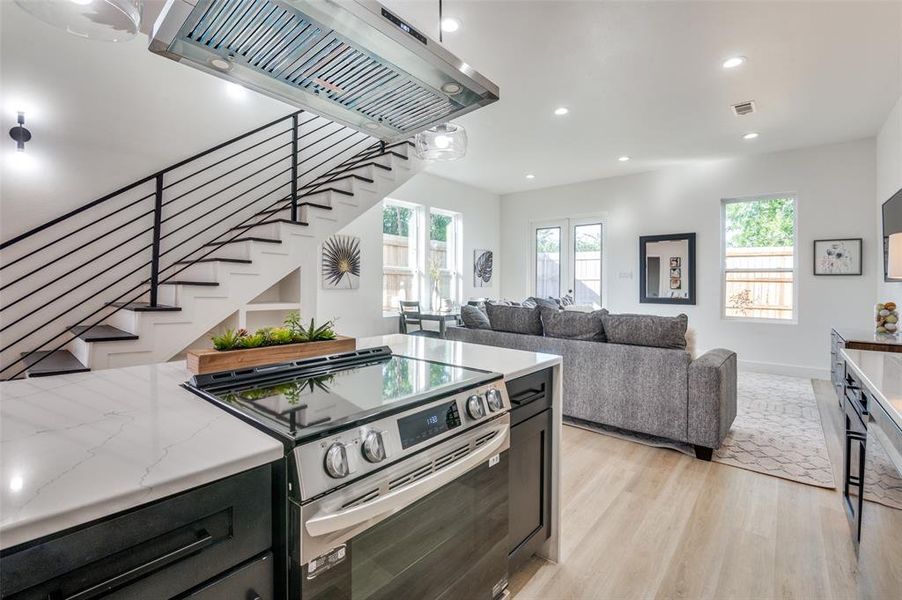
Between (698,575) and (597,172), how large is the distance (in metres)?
5.91

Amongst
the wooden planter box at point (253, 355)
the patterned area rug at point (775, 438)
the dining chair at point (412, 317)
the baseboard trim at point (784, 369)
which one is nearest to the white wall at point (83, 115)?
the wooden planter box at point (253, 355)

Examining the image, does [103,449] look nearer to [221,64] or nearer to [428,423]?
[428,423]

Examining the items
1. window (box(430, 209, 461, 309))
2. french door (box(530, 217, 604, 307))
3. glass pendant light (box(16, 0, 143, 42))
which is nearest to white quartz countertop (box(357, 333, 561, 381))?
glass pendant light (box(16, 0, 143, 42))

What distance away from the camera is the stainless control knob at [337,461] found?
0.86 meters

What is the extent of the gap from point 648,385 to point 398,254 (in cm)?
418

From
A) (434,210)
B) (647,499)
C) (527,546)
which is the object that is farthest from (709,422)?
(434,210)

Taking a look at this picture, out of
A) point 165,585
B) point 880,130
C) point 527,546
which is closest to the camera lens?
point 165,585

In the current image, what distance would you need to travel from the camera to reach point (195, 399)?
1.11 meters

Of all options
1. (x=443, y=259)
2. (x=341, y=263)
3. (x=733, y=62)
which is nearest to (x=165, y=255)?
(x=341, y=263)

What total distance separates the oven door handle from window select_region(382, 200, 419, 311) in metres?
4.86

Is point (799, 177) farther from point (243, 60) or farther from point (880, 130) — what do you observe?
point (243, 60)

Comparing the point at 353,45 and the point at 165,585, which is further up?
the point at 353,45

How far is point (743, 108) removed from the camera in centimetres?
403

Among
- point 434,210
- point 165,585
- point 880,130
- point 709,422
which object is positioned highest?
point 880,130
